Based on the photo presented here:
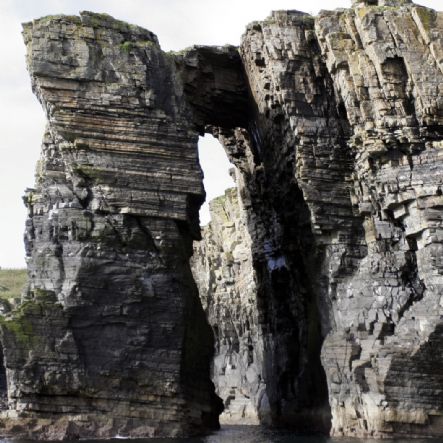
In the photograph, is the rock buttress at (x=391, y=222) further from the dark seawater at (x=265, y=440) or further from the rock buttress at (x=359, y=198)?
the dark seawater at (x=265, y=440)

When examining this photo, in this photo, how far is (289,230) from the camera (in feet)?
155

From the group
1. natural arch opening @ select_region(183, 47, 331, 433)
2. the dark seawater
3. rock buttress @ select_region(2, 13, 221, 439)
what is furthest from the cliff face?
the dark seawater

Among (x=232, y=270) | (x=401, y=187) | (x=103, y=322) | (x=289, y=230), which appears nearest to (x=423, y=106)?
(x=401, y=187)

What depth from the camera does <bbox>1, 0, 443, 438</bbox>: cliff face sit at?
35094 millimetres

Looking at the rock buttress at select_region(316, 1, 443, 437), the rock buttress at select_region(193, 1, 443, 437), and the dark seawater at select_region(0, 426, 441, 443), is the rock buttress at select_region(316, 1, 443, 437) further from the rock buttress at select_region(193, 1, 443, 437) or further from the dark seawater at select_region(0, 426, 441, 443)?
the dark seawater at select_region(0, 426, 441, 443)

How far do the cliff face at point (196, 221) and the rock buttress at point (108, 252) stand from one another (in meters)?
0.07

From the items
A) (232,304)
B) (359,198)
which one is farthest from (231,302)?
(359,198)

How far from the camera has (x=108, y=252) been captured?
122 feet

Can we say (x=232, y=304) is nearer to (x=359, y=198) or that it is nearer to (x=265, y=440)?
(x=359, y=198)

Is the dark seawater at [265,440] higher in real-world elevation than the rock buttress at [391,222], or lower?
lower

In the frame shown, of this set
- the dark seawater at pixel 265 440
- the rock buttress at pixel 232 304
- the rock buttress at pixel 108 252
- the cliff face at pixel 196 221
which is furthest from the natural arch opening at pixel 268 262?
the rock buttress at pixel 108 252

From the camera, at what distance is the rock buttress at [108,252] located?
116 feet

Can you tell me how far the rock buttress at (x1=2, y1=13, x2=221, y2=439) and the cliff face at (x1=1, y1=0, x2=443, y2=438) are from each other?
7 centimetres

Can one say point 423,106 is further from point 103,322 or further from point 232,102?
point 103,322
